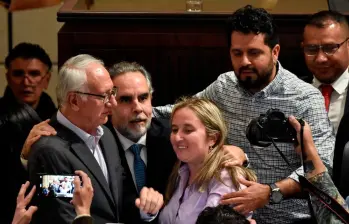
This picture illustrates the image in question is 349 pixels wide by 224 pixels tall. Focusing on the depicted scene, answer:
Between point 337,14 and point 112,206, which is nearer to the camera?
point 112,206

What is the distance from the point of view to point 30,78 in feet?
12.7

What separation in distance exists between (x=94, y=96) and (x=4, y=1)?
1.42 m

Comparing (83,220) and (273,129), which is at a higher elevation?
(273,129)

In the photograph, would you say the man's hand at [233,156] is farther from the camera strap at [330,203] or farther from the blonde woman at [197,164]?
the camera strap at [330,203]

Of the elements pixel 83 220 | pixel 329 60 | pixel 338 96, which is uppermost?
pixel 329 60

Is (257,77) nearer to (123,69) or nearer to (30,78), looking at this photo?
(123,69)

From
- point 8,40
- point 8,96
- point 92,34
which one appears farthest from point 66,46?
point 8,40

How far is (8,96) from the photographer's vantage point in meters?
3.84

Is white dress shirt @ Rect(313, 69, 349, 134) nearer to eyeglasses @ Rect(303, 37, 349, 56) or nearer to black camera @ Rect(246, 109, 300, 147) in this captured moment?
eyeglasses @ Rect(303, 37, 349, 56)

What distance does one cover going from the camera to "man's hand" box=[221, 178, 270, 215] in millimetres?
2674

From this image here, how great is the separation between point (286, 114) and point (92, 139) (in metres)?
0.63

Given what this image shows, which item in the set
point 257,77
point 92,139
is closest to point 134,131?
point 92,139

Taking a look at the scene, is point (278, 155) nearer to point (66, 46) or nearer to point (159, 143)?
point (159, 143)

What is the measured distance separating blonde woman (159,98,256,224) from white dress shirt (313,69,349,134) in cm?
63
